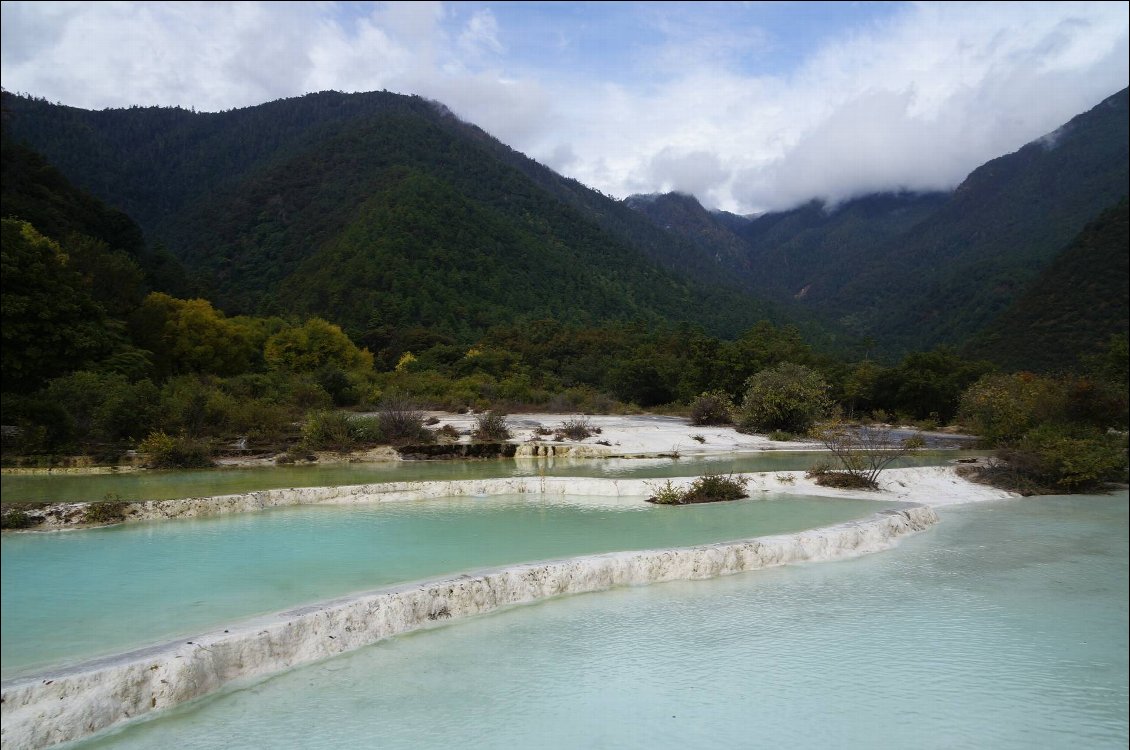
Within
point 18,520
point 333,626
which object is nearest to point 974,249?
point 333,626

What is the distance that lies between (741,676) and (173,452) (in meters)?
15.4

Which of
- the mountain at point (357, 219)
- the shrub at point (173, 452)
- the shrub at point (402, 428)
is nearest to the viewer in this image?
the shrub at point (173, 452)

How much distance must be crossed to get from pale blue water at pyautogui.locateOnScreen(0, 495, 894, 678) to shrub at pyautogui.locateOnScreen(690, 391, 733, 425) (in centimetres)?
1359

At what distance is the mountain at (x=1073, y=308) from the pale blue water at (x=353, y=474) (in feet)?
70.1

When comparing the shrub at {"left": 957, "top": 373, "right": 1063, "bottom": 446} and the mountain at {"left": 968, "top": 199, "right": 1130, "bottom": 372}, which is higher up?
the mountain at {"left": 968, "top": 199, "right": 1130, "bottom": 372}

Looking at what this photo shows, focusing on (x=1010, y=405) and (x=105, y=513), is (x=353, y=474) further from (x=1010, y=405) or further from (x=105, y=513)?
(x=1010, y=405)

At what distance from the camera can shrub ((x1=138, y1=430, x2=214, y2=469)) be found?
16.0m

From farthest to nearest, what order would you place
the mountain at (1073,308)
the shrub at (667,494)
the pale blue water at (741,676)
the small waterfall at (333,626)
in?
the mountain at (1073,308)
the shrub at (667,494)
the small waterfall at (333,626)
the pale blue water at (741,676)

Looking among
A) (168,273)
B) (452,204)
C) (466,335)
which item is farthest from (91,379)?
(452,204)

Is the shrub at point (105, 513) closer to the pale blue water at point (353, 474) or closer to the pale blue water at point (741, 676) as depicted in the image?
the pale blue water at point (353, 474)

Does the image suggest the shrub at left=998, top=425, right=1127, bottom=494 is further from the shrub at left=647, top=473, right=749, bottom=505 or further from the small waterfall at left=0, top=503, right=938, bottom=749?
the shrub at left=647, top=473, right=749, bottom=505

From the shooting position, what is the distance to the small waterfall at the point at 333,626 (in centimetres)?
497

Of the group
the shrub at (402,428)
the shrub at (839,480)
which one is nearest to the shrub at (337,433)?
the shrub at (402,428)

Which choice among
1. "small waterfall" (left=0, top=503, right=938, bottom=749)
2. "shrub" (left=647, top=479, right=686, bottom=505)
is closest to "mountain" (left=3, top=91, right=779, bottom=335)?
"shrub" (left=647, top=479, right=686, bottom=505)
